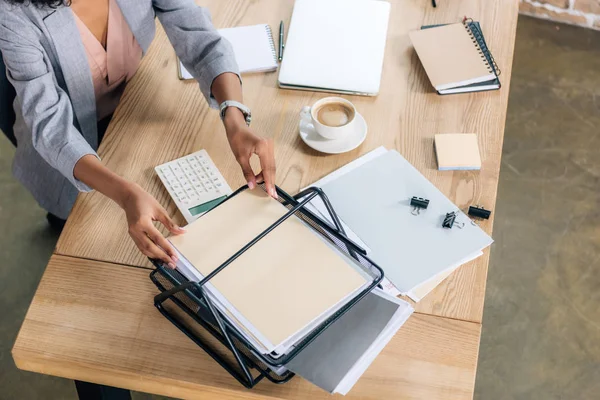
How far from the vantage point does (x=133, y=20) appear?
4.60ft

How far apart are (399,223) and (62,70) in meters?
0.75

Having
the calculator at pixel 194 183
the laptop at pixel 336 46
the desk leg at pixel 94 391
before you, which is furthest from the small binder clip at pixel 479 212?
the desk leg at pixel 94 391

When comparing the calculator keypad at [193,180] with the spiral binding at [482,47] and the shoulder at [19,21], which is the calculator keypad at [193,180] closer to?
the shoulder at [19,21]

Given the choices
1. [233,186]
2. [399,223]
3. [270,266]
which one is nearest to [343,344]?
[270,266]

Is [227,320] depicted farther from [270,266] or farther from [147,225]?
[147,225]

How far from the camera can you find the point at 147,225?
1.03 meters

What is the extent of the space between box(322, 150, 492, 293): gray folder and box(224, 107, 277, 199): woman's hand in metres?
0.15

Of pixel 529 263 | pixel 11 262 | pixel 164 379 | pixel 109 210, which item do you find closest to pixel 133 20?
pixel 109 210

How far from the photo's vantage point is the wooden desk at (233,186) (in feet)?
3.34

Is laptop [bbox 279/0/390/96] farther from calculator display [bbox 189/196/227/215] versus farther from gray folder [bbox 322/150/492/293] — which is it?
calculator display [bbox 189/196/227/215]

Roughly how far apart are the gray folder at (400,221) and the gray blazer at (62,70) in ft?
1.15

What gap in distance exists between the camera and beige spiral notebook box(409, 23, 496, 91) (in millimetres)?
1349

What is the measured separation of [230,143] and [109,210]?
10.2 inches

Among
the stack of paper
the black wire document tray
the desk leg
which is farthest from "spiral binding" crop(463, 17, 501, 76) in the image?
the desk leg
